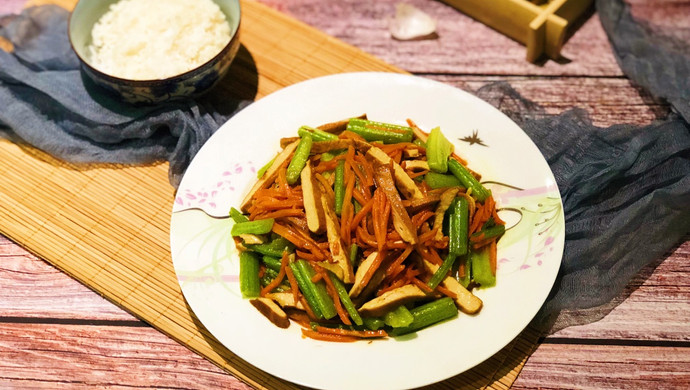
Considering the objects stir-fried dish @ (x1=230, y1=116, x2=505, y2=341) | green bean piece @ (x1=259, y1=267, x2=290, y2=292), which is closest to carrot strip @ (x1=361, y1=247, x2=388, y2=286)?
stir-fried dish @ (x1=230, y1=116, x2=505, y2=341)

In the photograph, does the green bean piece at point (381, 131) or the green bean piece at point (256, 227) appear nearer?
the green bean piece at point (256, 227)

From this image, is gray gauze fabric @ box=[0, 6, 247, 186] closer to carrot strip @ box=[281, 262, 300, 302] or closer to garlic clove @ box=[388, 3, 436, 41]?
carrot strip @ box=[281, 262, 300, 302]

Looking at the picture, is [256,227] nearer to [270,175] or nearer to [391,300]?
[270,175]

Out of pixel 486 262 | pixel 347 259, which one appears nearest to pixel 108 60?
pixel 347 259

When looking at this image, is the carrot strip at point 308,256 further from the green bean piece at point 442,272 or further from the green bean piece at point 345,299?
the green bean piece at point 442,272

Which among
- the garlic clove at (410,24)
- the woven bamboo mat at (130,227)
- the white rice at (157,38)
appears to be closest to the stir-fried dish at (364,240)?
the woven bamboo mat at (130,227)

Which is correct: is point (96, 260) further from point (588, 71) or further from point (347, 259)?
point (588, 71)
